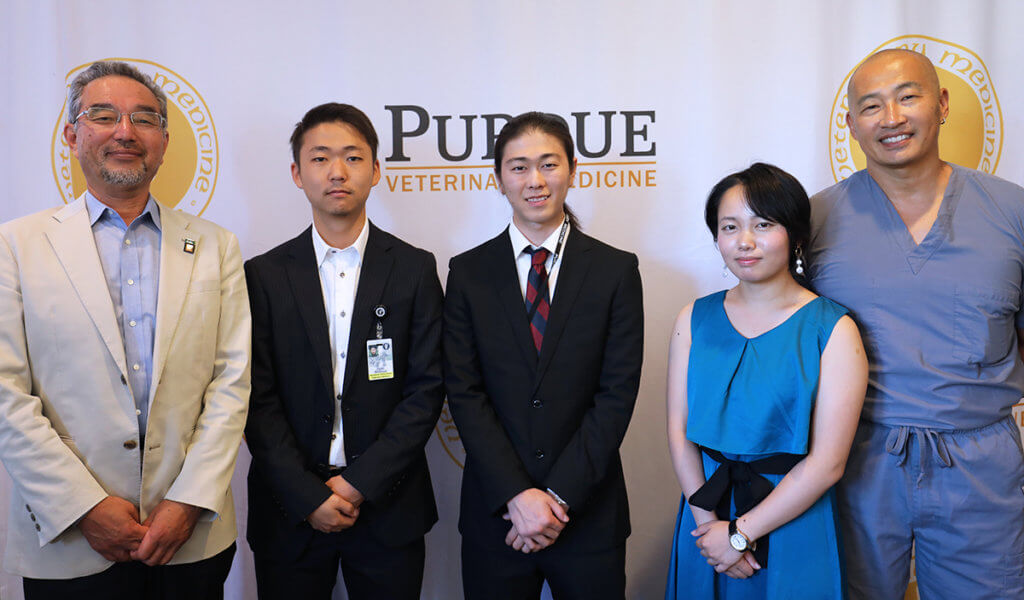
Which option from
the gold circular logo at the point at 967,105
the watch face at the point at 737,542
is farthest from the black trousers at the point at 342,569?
the gold circular logo at the point at 967,105

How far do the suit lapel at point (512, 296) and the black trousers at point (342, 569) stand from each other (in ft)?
2.35

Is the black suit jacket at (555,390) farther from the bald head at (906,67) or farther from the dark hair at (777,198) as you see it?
the bald head at (906,67)

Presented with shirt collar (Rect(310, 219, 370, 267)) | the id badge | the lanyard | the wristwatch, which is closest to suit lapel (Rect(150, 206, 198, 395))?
shirt collar (Rect(310, 219, 370, 267))

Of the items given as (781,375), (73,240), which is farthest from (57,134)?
(781,375)

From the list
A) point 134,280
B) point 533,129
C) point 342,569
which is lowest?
point 342,569

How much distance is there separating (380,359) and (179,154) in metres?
1.42

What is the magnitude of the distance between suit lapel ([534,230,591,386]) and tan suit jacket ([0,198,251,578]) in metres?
0.87

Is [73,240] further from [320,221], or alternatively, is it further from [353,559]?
[353,559]

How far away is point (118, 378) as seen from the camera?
1.75 m

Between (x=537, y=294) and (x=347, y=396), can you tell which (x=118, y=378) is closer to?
(x=347, y=396)

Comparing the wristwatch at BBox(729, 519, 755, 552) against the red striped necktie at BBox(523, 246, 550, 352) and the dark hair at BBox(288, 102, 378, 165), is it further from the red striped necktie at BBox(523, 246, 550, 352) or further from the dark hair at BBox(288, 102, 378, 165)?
the dark hair at BBox(288, 102, 378, 165)

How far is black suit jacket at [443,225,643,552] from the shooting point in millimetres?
1884

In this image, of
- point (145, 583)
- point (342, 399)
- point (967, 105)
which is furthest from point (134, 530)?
point (967, 105)

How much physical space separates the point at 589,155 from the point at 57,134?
2149mm
